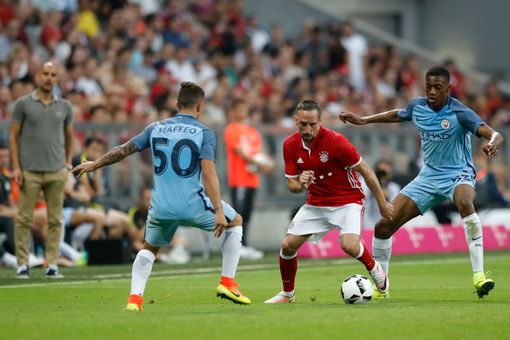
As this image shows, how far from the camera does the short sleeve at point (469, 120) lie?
1384 centimetres

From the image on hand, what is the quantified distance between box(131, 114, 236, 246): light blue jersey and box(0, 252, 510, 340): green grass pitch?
0.88 m

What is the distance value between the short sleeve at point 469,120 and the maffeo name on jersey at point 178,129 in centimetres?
327

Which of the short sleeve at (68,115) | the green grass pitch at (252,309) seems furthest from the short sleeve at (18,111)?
the green grass pitch at (252,309)

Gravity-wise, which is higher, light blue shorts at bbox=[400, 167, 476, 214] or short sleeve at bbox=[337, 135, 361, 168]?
short sleeve at bbox=[337, 135, 361, 168]

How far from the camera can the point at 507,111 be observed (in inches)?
1291

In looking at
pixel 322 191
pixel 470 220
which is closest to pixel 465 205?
pixel 470 220

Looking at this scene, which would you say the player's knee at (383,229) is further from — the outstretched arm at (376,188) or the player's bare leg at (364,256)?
the outstretched arm at (376,188)

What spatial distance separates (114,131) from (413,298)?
10.4 meters

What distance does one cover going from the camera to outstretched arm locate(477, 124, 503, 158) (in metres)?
13.1

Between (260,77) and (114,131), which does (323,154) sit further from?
(260,77)

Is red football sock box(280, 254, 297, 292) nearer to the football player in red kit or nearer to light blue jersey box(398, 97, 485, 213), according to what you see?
the football player in red kit

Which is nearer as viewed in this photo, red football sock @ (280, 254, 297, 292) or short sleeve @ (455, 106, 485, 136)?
red football sock @ (280, 254, 297, 292)

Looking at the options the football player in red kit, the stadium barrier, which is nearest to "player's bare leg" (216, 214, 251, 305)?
the football player in red kit

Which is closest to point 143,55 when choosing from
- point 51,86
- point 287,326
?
point 51,86
